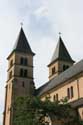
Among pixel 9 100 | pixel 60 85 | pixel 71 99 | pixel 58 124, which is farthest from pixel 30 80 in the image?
pixel 58 124

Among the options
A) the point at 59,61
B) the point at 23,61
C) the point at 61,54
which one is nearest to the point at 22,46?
the point at 23,61

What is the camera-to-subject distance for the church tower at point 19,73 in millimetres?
67062

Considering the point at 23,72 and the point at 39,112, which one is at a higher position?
the point at 23,72

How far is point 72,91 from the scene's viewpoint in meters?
51.2

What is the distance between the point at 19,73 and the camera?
6969 centimetres

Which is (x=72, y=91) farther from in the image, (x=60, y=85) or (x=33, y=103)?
(x=33, y=103)

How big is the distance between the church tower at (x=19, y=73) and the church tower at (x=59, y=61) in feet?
20.4

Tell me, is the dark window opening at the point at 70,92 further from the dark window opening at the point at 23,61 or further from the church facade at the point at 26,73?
the dark window opening at the point at 23,61

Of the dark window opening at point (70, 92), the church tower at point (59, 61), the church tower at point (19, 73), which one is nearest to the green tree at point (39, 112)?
the dark window opening at point (70, 92)

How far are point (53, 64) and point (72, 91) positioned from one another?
81.4 ft

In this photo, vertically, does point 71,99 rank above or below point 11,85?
below

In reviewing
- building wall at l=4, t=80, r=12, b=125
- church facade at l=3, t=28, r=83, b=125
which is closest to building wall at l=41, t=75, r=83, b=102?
church facade at l=3, t=28, r=83, b=125

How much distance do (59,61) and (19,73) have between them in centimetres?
1071

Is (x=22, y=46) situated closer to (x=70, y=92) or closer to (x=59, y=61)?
(x=59, y=61)
